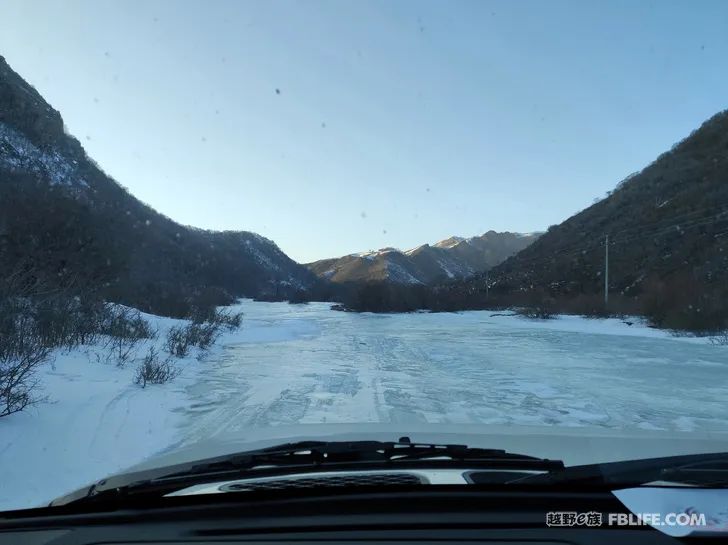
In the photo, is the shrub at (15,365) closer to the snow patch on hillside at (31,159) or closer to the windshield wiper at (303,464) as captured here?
the windshield wiper at (303,464)

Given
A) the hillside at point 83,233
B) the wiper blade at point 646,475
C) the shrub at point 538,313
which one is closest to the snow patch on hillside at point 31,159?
the hillside at point 83,233

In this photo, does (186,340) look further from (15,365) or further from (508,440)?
(508,440)

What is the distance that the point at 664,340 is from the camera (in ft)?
66.7

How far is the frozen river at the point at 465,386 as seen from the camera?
7512mm

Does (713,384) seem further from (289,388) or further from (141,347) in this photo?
(141,347)

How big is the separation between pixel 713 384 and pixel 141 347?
12217 millimetres

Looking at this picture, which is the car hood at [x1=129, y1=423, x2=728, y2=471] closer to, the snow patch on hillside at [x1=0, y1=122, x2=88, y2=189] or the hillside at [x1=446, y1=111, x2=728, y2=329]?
the hillside at [x1=446, y1=111, x2=728, y2=329]

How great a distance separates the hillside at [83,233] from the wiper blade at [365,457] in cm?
1110

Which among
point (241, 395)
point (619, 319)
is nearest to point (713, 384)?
point (241, 395)

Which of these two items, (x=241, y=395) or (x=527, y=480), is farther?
(x=241, y=395)

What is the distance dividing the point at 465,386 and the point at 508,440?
6.59 m

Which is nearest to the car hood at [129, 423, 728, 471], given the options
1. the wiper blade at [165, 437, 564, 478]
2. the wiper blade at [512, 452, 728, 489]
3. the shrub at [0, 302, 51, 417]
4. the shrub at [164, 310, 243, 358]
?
the wiper blade at [165, 437, 564, 478]

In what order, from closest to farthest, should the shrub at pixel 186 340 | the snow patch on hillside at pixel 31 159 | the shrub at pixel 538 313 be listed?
the shrub at pixel 186 340 → the shrub at pixel 538 313 → the snow patch on hillside at pixel 31 159

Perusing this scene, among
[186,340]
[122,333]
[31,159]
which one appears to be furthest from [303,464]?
[31,159]
